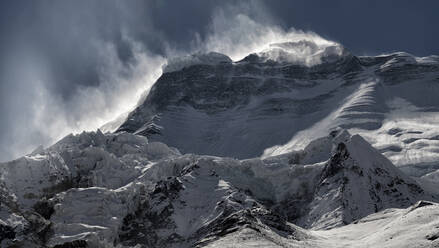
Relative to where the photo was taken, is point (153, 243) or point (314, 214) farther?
point (314, 214)

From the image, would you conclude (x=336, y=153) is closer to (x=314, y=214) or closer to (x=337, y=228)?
(x=314, y=214)

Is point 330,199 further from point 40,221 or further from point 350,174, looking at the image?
point 40,221

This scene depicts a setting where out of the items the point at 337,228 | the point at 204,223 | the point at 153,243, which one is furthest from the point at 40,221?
the point at 337,228

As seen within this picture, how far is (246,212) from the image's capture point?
14025cm

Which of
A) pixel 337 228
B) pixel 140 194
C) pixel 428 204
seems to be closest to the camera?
pixel 428 204

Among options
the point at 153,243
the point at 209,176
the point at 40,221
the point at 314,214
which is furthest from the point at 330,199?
the point at 40,221

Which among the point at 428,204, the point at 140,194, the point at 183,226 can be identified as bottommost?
the point at 428,204

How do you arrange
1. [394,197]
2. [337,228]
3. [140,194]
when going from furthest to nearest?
1. [140,194]
2. [394,197]
3. [337,228]

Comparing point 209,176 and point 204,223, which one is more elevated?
point 209,176

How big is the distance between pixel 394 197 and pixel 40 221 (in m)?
78.5

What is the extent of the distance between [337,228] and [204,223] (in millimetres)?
27335

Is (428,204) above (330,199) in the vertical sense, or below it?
below

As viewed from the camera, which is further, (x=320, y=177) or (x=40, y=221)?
(x=320, y=177)

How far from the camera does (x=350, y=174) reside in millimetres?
184000
